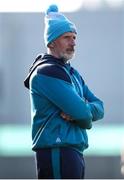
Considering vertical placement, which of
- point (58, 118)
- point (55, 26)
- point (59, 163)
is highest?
point (55, 26)

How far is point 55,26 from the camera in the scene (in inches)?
152

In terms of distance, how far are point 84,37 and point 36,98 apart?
5550mm

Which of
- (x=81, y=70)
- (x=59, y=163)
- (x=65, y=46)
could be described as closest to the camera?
(x=59, y=163)

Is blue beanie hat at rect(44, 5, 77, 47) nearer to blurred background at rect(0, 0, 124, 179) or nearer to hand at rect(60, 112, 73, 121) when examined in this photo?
hand at rect(60, 112, 73, 121)

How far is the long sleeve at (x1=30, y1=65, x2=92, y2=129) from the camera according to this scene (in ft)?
12.1

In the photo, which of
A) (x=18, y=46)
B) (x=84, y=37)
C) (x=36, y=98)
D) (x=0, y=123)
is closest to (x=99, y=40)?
(x=84, y=37)

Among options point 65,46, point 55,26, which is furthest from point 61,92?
point 55,26

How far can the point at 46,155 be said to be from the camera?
3662 millimetres

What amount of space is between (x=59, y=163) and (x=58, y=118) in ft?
0.69

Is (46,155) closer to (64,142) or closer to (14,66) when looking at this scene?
(64,142)

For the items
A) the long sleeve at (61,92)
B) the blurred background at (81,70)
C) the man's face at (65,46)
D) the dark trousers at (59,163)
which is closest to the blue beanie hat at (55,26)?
the man's face at (65,46)

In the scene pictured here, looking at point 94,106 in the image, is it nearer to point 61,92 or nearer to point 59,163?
point 61,92

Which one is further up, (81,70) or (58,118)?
(81,70)

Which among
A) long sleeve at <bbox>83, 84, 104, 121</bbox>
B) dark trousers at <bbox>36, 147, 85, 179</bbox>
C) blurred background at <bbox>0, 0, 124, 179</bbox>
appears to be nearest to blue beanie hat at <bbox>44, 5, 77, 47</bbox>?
long sleeve at <bbox>83, 84, 104, 121</bbox>
